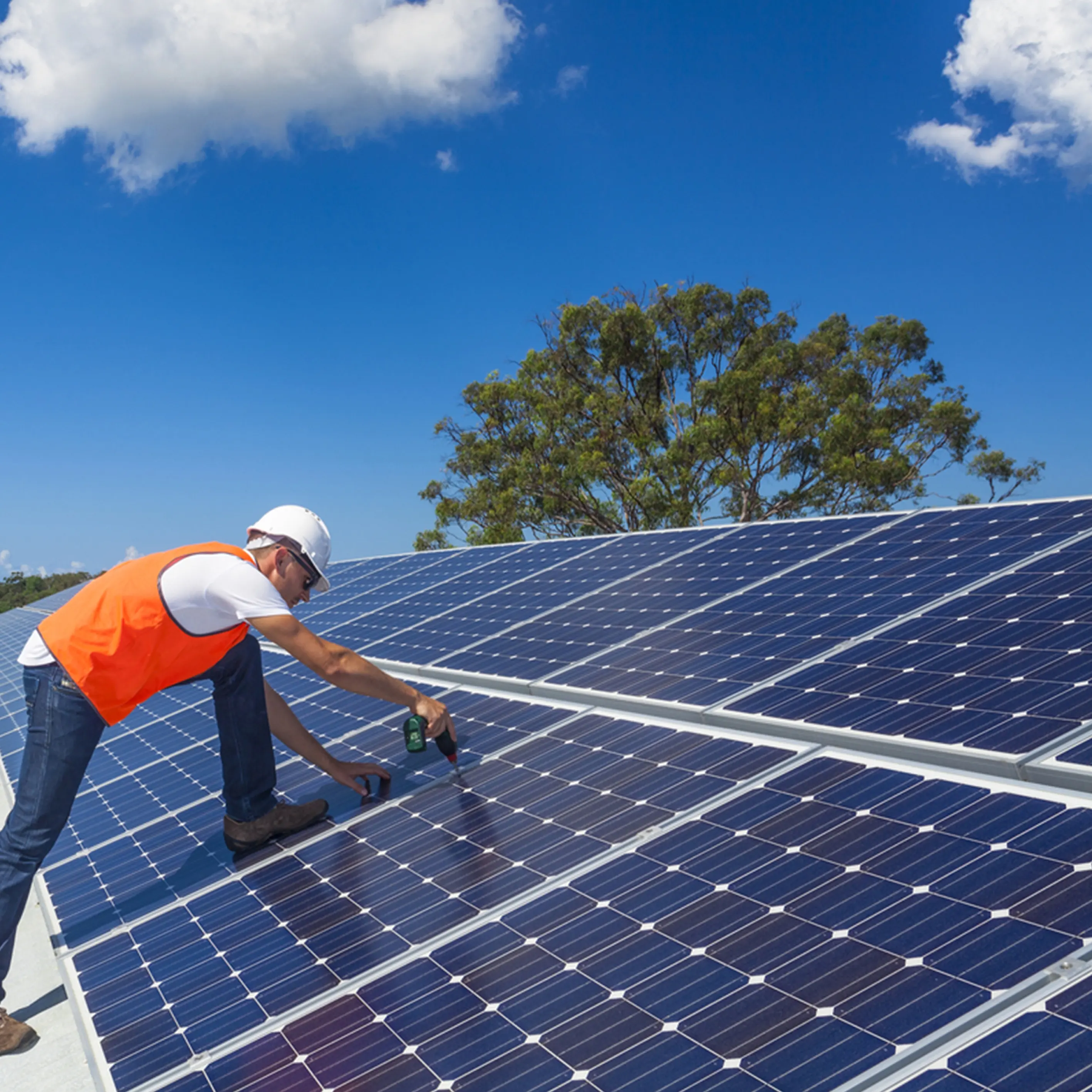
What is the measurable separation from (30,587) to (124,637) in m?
72.0

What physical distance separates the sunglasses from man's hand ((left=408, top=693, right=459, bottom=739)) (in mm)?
988

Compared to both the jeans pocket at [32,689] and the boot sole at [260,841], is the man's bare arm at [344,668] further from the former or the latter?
the jeans pocket at [32,689]

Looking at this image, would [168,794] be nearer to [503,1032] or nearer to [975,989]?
[503,1032]

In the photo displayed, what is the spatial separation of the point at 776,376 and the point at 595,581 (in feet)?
121

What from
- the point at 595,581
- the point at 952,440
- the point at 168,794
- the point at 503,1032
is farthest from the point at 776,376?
the point at 503,1032

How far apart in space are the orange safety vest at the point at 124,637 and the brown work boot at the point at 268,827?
1.07m

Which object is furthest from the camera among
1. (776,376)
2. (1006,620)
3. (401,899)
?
(776,376)

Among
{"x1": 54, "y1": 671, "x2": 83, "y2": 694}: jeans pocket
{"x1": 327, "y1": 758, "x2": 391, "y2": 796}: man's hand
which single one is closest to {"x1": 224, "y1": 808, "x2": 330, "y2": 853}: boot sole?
{"x1": 327, "y1": 758, "x2": 391, "y2": 796}: man's hand

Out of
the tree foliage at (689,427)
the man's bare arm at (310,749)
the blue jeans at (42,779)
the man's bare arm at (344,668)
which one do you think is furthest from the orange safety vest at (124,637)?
the tree foliage at (689,427)

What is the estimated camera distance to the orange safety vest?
598 cm

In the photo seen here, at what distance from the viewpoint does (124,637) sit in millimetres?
6031

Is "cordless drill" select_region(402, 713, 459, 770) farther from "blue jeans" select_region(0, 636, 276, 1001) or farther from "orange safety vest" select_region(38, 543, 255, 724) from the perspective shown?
"blue jeans" select_region(0, 636, 276, 1001)

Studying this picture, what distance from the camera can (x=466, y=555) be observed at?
752 inches

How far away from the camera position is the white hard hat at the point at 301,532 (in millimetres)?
6305
